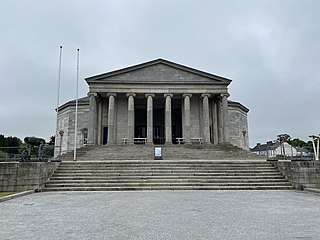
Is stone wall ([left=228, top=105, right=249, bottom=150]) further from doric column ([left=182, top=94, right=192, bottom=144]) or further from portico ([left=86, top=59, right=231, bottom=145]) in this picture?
doric column ([left=182, top=94, right=192, bottom=144])

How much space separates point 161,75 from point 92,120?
9.76m

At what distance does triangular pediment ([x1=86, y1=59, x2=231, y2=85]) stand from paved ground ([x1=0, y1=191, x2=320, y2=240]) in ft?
73.8

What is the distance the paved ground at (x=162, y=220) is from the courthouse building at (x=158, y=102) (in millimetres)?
19718

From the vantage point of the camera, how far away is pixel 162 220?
21.3ft

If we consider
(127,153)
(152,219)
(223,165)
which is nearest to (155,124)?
(127,153)

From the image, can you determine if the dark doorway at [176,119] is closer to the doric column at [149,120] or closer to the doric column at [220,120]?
the doric column at [149,120]

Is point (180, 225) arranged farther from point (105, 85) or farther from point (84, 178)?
point (105, 85)

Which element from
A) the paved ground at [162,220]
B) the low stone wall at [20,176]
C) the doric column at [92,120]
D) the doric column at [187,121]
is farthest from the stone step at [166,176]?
the doric column at [187,121]

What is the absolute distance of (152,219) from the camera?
6598mm

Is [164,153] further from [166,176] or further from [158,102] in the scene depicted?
[158,102]

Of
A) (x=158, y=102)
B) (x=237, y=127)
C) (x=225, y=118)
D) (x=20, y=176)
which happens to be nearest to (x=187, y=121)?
(x=225, y=118)

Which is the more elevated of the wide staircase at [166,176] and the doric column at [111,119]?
the doric column at [111,119]

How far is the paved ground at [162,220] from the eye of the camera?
5.26 meters

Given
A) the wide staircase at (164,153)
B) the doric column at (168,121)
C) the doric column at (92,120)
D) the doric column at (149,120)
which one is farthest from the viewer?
the doric column at (168,121)
